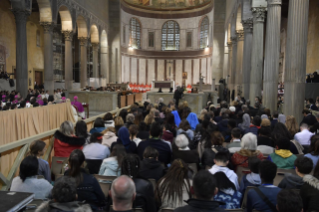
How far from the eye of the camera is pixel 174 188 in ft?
9.78

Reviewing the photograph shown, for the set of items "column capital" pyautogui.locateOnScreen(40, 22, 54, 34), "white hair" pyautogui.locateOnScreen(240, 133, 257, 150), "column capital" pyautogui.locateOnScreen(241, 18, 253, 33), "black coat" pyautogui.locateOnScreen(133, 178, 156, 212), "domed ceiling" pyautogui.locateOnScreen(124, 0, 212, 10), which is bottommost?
"black coat" pyautogui.locateOnScreen(133, 178, 156, 212)

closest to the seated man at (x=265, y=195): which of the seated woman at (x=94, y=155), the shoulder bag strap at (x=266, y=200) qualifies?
the shoulder bag strap at (x=266, y=200)

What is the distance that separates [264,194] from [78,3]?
905 inches

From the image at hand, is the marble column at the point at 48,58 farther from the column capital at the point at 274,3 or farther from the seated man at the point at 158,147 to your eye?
the seated man at the point at 158,147

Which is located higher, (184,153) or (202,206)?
(202,206)

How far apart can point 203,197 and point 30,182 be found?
78.8 inches

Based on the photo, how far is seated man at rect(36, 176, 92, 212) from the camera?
2320 mm

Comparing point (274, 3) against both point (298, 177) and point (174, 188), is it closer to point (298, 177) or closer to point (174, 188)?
point (298, 177)

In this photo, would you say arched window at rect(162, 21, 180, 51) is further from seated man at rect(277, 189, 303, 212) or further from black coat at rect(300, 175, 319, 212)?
seated man at rect(277, 189, 303, 212)

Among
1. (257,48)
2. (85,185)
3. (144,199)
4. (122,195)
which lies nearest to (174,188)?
(144,199)

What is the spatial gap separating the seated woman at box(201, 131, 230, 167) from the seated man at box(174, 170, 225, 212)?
1.94 metres

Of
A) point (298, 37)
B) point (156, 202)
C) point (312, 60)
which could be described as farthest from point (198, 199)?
point (312, 60)

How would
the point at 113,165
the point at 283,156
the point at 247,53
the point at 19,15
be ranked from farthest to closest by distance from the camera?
the point at 247,53 < the point at 19,15 < the point at 283,156 < the point at 113,165

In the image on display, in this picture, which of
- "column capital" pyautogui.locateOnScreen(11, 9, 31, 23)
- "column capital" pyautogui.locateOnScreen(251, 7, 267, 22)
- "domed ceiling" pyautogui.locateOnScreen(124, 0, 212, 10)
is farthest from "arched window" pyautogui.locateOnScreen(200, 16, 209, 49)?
"column capital" pyautogui.locateOnScreen(11, 9, 31, 23)
